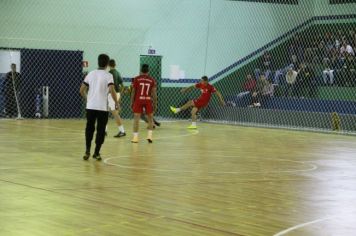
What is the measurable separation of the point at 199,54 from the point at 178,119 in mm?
3291

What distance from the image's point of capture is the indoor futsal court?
28.8 feet

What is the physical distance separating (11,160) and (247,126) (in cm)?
1447

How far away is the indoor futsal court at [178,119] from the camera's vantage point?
345 inches

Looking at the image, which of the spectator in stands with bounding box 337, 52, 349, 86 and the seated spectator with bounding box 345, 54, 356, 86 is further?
the spectator in stands with bounding box 337, 52, 349, 86

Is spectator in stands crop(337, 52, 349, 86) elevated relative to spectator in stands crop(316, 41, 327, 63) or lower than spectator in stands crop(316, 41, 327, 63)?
lower

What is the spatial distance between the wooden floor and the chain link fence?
8597 mm

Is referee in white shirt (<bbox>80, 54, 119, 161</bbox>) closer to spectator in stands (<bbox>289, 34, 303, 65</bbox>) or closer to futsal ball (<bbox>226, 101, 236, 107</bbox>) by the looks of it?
futsal ball (<bbox>226, 101, 236, 107</bbox>)

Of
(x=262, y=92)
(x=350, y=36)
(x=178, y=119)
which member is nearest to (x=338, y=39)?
(x=350, y=36)

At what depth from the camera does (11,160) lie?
13930 mm

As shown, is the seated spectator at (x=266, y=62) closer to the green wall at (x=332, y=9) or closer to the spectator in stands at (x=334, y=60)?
the green wall at (x=332, y=9)

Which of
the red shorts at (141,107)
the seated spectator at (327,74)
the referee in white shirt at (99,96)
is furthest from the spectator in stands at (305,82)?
the referee in white shirt at (99,96)

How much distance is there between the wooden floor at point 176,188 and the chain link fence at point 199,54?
8597 mm

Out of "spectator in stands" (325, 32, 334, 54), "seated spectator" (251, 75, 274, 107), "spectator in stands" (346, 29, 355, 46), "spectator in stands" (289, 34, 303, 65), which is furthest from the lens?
"spectator in stands" (289, 34, 303, 65)

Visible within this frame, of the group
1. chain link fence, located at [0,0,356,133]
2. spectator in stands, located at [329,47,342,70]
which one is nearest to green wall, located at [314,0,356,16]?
chain link fence, located at [0,0,356,133]
